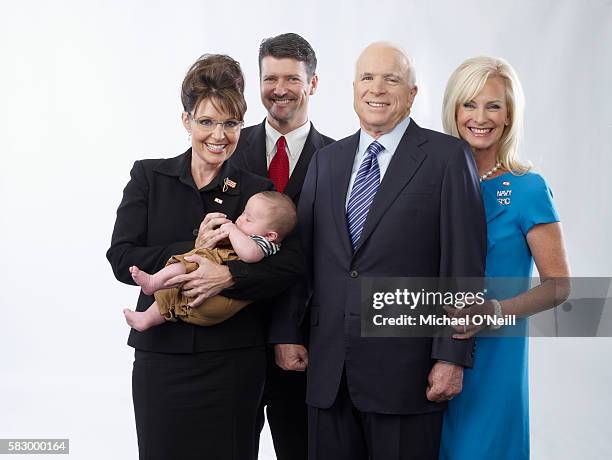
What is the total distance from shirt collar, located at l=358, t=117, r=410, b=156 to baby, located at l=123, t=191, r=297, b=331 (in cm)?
36

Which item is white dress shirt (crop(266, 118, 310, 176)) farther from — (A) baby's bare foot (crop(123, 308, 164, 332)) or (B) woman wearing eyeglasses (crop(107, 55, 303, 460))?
(A) baby's bare foot (crop(123, 308, 164, 332))

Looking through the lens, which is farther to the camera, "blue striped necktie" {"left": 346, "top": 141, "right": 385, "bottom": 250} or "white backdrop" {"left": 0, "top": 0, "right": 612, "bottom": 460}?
"white backdrop" {"left": 0, "top": 0, "right": 612, "bottom": 460}

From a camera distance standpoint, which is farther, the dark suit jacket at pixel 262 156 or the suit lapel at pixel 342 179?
the dark suit jacket at pixel 262 156

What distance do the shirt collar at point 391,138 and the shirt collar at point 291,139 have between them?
0.69m

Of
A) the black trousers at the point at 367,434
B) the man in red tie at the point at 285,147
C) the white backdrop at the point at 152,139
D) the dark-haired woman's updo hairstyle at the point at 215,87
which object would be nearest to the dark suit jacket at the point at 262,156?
the man in red tie at the point at 285,147

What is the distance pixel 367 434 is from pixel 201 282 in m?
0.75

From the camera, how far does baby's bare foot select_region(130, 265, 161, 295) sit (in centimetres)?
286

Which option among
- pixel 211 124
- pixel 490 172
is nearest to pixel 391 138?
pixel 490 172

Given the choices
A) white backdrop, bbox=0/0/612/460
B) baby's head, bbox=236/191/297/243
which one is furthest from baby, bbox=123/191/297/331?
white backdrop, bbox=0/0/612/460

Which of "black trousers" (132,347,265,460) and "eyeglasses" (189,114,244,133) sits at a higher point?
"eyeglasses" (189,114,244,133)

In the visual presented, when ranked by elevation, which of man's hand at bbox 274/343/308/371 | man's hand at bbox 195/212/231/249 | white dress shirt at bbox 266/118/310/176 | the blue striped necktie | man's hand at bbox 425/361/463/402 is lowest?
man's hand at bbox 425/361/463/402

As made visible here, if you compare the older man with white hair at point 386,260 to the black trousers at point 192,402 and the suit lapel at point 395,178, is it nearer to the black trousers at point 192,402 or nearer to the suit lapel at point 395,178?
the suit lapel at point 395,178

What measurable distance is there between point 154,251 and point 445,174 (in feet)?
3.21

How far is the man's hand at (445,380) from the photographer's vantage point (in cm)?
288
